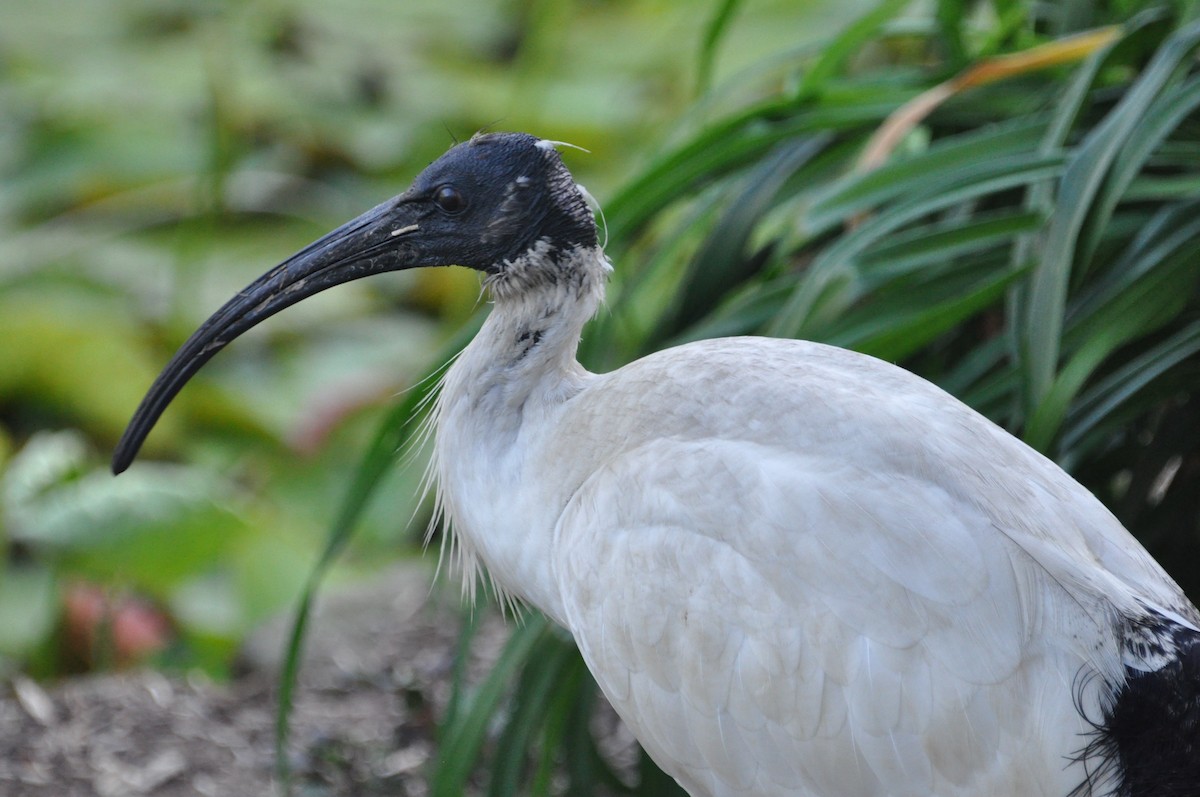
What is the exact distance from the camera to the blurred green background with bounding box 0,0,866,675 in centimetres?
369

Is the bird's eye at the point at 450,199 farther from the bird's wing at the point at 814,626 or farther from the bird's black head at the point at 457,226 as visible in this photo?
the bird's wing at the point at 814,626

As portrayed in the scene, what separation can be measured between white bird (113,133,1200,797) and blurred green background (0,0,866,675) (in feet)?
4.37

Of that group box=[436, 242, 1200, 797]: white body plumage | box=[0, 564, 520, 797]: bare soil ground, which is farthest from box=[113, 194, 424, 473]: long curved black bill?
box=[0, 564, 520, 797]: bare soil ground

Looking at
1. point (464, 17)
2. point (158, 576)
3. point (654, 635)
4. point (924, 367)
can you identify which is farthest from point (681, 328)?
point (464, 17)

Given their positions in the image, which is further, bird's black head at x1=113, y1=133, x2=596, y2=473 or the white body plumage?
bird's black head at x1=113, y1=133, x2=596, y2=473

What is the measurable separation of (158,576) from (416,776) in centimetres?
95

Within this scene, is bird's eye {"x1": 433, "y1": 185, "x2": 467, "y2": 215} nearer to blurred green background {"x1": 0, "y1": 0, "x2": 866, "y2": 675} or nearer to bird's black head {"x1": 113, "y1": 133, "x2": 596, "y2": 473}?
bird's black head {"x1": 113, "y1": 133, "x2": 596, "y2": 473}

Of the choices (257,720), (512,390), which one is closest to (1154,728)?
(512,390)

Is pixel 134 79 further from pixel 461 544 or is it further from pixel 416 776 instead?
pixel 461 544

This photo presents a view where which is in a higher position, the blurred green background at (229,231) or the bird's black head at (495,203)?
the bird's black head at (495,203)

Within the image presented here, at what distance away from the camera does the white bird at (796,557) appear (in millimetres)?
1769

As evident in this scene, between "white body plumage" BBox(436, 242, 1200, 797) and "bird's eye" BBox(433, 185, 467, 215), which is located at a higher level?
"bird's eye" BBox(433, 185, 467, 215)

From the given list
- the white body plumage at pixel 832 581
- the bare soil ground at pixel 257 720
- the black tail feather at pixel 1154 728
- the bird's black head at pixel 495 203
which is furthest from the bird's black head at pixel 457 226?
the bare soil ground at pixel 257 720

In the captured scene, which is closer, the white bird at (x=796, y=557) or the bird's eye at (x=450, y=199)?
the white bird at (x=796, y=557)
